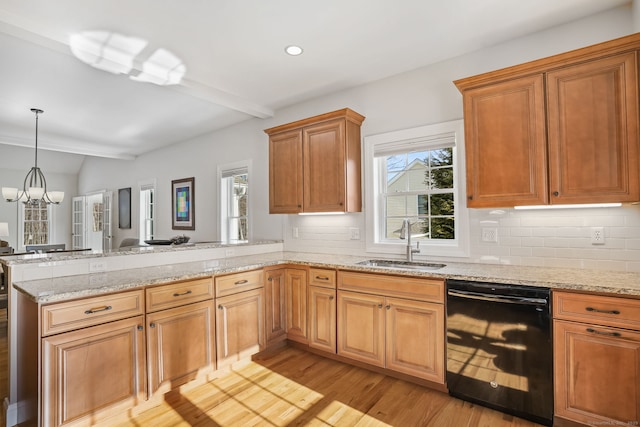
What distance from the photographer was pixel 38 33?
2318 millimetres

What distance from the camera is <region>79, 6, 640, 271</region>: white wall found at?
7.47 feet

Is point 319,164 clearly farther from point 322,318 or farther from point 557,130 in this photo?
point 557,130

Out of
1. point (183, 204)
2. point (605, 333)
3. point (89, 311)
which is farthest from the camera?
point (183, 204)

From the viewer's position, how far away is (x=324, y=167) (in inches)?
130

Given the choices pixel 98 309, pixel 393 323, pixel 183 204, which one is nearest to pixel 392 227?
pixel 393 323

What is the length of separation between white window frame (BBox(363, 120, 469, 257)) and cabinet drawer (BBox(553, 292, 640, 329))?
894 mm

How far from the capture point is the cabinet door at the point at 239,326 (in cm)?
269

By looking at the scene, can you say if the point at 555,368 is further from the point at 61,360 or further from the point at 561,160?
the point at 61,360

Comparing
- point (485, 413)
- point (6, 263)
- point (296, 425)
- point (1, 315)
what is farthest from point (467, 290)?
point (1, 315)

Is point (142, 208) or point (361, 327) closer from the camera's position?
point (361, 327)

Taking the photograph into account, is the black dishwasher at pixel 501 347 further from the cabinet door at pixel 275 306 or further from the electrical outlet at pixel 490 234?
the cabinet door at pixel 275 306

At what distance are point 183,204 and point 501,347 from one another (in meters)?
4.98

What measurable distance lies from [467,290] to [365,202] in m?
1.44

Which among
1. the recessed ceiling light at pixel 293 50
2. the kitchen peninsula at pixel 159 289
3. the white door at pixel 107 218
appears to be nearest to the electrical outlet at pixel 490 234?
the kitchen peninsula at pixel 159 289
